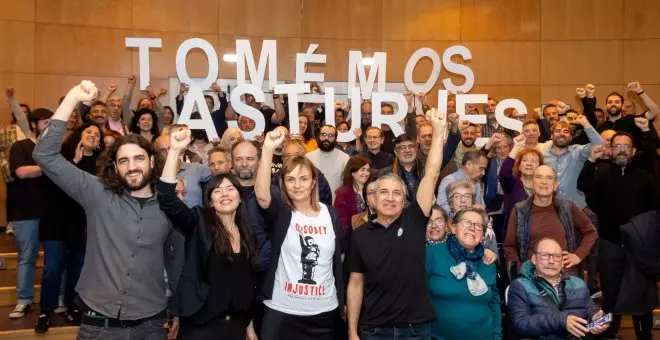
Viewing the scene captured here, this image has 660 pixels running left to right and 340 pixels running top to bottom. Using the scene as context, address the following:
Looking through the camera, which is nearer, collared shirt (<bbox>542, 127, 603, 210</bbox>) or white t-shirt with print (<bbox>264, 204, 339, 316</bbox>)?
white t-shirt with print (<bbox>264, 204, 339, 316</bbox>)

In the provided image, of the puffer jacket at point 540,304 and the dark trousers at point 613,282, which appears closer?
the puffer jacket at point 540,304

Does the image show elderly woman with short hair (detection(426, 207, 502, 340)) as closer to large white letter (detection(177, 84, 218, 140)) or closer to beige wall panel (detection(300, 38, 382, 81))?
large white letter (detection(177, 84, 218, 140))

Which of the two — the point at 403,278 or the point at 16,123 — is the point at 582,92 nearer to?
the point at 403,278

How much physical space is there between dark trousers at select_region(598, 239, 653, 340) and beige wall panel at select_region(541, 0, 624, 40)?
6237 mm

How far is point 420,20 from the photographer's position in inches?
449

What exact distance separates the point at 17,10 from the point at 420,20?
5999mm

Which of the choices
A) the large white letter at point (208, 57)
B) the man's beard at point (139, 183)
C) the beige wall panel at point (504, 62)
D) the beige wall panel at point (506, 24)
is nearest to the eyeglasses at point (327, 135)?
the large white letter at point (208, 57)

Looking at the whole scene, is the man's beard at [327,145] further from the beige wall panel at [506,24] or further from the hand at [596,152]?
the beige wall panel at [506,24]

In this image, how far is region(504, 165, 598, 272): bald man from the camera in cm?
502

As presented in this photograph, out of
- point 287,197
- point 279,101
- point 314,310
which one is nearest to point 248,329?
point 314,310

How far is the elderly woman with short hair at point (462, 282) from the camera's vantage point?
3934mm

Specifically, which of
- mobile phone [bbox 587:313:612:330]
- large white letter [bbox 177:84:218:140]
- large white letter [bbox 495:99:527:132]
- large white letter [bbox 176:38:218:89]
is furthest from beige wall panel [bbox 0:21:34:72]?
mobile phone [bbox 587:313:612:330]

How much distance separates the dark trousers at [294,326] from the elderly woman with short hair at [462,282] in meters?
0.65

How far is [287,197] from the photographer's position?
3.84 metres
